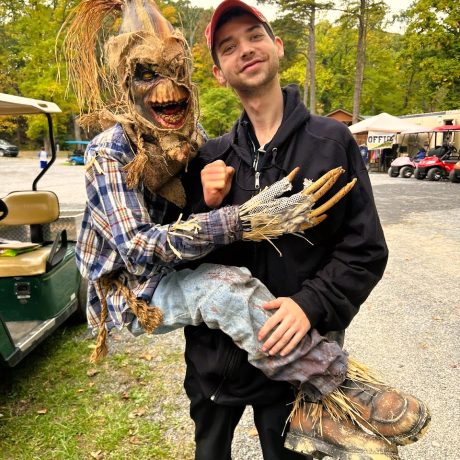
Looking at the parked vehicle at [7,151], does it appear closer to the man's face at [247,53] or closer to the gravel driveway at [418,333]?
the gravel driveway at [418,333]

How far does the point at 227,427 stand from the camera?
1701mm

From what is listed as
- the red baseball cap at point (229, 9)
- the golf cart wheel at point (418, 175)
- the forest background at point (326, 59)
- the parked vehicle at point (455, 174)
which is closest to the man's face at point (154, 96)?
the red baseball cap at point (229, 9)

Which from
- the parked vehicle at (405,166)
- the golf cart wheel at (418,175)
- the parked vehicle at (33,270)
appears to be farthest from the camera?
the parked vehicle at (405,166)

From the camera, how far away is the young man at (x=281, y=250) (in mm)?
1424

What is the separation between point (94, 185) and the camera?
144 cm

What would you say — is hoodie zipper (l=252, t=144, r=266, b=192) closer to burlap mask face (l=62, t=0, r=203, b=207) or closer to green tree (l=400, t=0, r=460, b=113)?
burlap mask face (l=62, t=0, r=203, b=207)

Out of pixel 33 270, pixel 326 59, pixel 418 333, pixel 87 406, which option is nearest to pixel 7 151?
pixel 326 59

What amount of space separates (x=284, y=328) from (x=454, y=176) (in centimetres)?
1604

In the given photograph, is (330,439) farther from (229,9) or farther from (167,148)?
(229,9)

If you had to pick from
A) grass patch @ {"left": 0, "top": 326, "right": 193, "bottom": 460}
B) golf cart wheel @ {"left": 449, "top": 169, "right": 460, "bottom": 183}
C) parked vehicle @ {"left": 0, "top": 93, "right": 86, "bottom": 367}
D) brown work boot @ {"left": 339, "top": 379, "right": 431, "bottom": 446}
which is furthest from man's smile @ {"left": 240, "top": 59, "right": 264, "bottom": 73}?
golf cart wheel @ {"left": 449, "top": 169, "right": 460, "bottom": 183}

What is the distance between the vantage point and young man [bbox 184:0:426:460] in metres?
1.42

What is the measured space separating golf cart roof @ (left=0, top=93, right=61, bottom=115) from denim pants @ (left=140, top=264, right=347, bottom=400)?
9.71ft

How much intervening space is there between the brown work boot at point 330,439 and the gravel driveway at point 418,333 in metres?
1.35

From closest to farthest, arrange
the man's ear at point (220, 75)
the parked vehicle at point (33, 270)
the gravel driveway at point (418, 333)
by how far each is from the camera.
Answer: the man's ear at point (220, 75) < the gravel driveway at point (418, 333) < the parked vehicle at point (33, 270)
